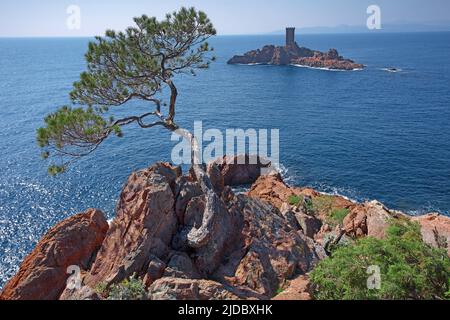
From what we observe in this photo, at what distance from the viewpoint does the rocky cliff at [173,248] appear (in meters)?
17.8

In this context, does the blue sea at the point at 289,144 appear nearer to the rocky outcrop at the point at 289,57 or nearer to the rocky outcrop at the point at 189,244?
the rocky outcrop at the point at 189,244

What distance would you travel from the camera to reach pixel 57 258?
66.7 ft

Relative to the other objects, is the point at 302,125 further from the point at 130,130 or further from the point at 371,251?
→ the point at 371,251

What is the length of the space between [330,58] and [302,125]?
10610 centimetres

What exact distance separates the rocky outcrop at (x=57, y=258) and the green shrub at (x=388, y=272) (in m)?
13.6

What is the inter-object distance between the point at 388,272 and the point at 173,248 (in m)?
10.9

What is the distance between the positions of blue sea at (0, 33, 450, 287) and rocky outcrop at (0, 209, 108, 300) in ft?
43.3

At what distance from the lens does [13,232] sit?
36.1m

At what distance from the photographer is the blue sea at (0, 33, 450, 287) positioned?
42.3m

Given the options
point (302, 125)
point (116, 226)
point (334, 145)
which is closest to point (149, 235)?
point (116, 226)

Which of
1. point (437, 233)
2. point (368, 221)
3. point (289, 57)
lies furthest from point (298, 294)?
point (289, 57)

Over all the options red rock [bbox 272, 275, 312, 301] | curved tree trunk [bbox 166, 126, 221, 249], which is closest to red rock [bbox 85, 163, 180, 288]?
curved tree trunk [bbox 166, 126, 221, 249]

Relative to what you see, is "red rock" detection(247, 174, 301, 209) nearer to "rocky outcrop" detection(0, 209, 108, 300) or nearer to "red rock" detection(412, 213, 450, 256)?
"red rock" detection(412, 213, 450, 256)

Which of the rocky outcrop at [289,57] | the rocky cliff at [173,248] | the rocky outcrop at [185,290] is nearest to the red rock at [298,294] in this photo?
the rocky cliff at [173,248]
